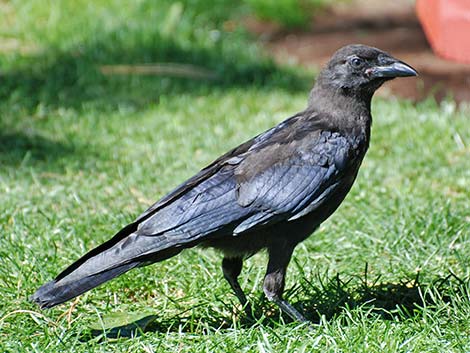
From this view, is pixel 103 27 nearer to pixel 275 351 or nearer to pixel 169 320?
pixel 169 320

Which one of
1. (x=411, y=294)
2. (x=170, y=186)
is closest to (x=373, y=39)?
(x=170, y=186)

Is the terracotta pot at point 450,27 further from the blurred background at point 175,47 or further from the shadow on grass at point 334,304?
the shadow on grass at point 334,304

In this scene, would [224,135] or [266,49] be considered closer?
[224,135]

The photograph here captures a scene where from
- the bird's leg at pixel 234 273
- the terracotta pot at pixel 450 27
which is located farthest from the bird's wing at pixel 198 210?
the terracotta pot at pixel 450 27

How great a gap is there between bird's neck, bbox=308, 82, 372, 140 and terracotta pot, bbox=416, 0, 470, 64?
14.4 ft

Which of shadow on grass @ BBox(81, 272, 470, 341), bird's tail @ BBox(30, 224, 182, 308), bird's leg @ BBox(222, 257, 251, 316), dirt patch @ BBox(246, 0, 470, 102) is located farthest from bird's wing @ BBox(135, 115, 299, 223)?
dirt patch @ BBox(246, 0, 470, 102)

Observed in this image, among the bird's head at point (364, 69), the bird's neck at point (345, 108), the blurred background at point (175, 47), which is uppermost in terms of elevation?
the bird's head at point (364, 69)

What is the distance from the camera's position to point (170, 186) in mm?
6176

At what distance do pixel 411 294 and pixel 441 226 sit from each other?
0.83 metres

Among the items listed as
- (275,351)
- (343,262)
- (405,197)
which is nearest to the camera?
(275,351)

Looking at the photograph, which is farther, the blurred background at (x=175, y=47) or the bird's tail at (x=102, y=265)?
the blurred background at (x=175, y=47)

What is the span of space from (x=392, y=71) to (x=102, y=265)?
1622mm

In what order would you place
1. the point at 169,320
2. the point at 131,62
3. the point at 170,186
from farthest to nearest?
the point at 131,62
the point at 170,186
the point at 169,320

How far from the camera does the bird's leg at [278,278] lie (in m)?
4.17
